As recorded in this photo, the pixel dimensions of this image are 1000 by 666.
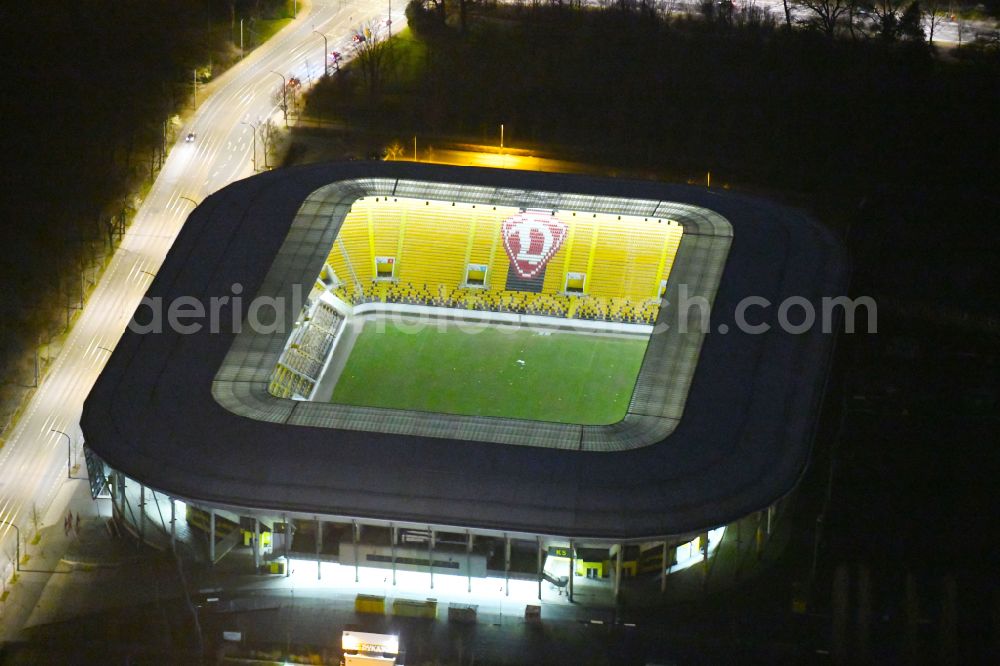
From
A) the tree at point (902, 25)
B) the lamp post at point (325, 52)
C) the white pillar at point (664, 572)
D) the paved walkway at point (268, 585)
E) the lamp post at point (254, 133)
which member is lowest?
the paved walkway at point (268, 585)

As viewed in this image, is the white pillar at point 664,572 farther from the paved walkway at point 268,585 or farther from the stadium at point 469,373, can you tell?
the stadium at point 469,373

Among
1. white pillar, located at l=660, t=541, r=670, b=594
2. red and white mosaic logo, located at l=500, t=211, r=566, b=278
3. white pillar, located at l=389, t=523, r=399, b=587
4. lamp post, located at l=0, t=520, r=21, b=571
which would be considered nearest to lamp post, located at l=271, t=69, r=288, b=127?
red and white mosaic logo, located at l=500, t=211, r=566, b=278

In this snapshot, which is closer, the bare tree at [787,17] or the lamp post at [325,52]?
the lamp post at [325,52]

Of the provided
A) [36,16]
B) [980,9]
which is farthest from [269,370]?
[980,9]

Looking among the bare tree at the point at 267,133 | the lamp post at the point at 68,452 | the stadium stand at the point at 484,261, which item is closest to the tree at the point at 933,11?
the stadium stand at the point at 484,261

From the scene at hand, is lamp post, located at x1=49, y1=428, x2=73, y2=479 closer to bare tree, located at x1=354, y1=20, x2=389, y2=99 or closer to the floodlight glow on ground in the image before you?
the floodlight glow on ground

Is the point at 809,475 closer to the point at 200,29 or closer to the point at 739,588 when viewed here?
the point at 739,588
